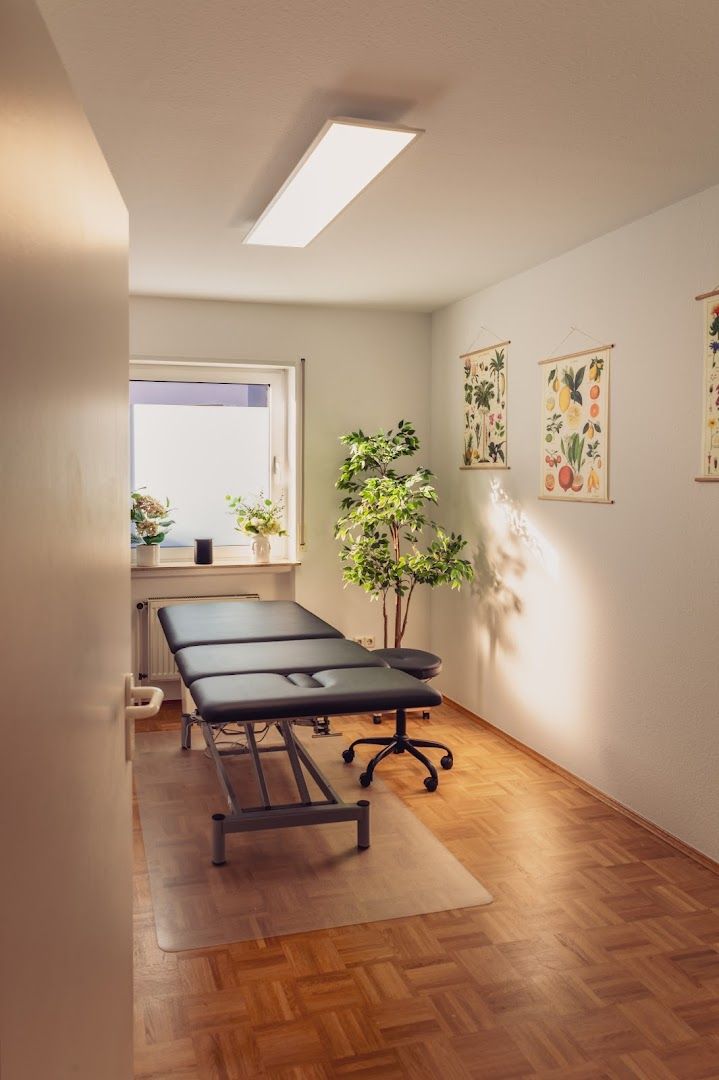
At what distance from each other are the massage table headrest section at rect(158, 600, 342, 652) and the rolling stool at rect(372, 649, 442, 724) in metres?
0.37

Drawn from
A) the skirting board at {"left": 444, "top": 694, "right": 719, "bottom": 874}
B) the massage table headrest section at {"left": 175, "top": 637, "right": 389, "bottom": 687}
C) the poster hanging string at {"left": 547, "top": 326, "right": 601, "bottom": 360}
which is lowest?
the skirting board at {"left": 444, "top": 694, "right": 719, "bottom": 874}

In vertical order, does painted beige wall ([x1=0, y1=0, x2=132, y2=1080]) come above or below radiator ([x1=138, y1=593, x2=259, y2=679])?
above

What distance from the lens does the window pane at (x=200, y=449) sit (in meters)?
5.51

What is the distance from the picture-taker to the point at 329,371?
5.55 meters

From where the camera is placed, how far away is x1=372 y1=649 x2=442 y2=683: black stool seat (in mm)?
4340

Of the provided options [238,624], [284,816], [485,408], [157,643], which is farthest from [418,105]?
[157,643]

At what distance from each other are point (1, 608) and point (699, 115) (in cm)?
251

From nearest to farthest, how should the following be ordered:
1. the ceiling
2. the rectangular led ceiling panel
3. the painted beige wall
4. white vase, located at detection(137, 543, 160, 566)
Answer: the painted beige wall → the ceiling → the rectangular led ceiling panel → white vase, located at detection(137, 543, 160, 566)

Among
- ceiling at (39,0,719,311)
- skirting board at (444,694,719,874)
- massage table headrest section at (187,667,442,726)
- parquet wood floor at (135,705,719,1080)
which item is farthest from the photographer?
skirting board at (444,694,719,874)

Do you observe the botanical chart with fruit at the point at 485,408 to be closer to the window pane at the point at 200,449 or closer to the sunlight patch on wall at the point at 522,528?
the sunlight patch on wall at the point at 522,528

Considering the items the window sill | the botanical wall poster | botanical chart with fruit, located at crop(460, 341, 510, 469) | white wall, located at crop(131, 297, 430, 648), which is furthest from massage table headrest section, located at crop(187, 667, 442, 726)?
white wall, located at crop(131, 297, 430, 648)

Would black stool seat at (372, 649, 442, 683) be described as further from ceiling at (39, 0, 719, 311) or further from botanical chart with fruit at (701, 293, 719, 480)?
ceiling at (39, 0, 719, 311)

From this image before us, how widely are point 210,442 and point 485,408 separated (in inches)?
67.3

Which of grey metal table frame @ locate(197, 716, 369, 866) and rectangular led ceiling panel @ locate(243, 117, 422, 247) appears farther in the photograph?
grey metal table frame @ locate(197, 716, 369, 866)
